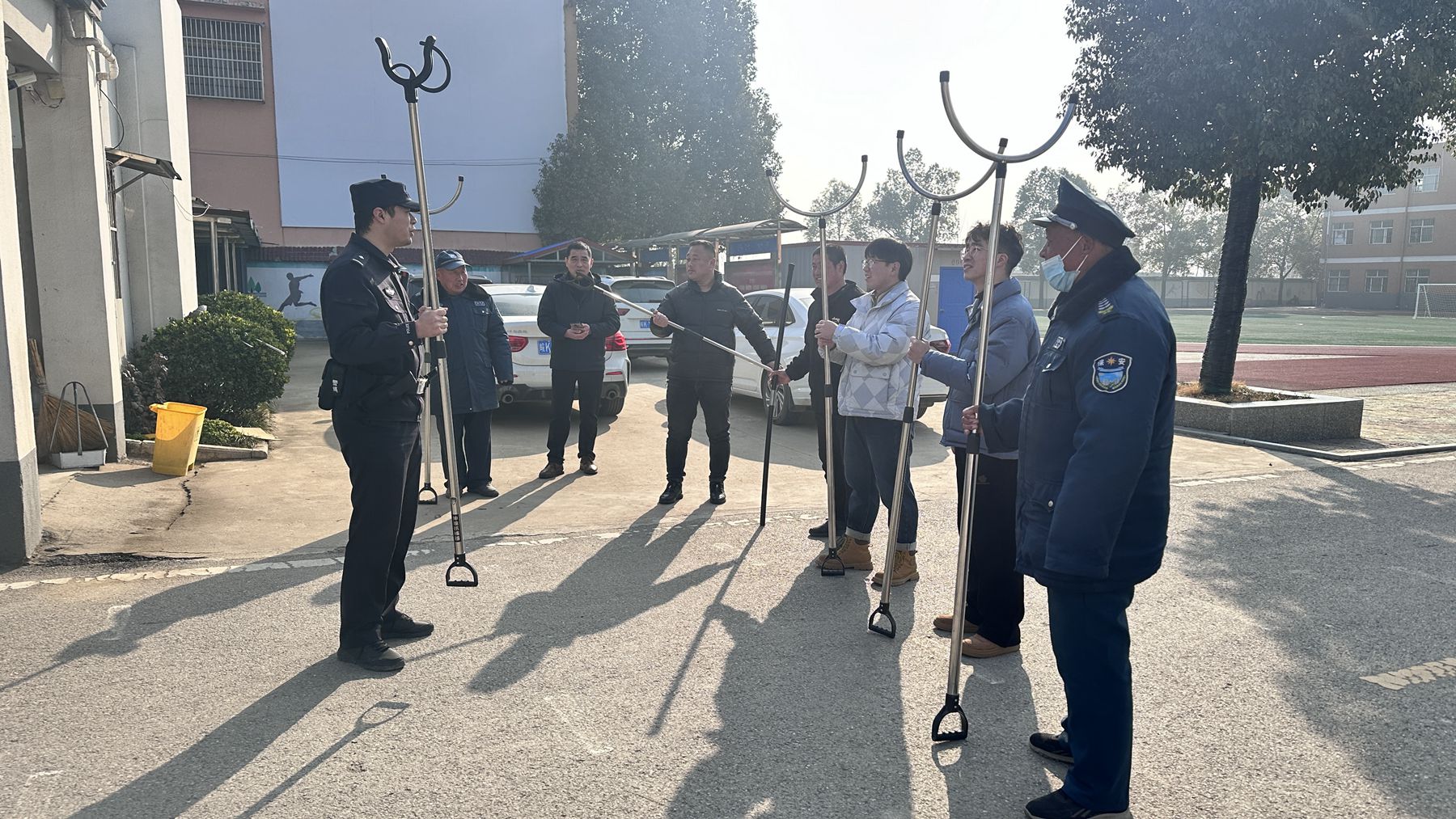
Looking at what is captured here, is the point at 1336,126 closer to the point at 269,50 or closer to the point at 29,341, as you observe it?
the point at 29,341

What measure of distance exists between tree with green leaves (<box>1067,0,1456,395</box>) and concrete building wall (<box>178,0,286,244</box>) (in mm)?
28441

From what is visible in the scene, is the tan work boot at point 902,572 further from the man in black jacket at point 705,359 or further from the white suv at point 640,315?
the white suv at point 640,315

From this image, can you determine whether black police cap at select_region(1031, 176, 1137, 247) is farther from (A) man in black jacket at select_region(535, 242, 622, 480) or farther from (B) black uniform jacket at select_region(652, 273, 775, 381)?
(A) man in black jacket at select_region(535, 242, 622, 480)

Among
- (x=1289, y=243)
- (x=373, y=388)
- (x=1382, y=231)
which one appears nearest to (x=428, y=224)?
(x=373, y=388)

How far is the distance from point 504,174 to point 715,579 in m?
33.4

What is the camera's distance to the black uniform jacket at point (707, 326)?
7578 millimetres

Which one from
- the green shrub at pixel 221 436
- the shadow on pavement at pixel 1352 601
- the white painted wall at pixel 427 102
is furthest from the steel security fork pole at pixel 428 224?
the white painted wall at pixel 427 102

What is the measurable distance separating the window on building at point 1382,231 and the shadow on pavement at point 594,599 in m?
80.2

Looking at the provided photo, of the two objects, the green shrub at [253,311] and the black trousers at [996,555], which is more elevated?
the green shrub at [253,311]

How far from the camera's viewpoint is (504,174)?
36.7m

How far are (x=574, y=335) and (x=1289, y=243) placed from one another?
3279 inches

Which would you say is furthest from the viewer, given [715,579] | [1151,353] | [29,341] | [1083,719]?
[29,341]

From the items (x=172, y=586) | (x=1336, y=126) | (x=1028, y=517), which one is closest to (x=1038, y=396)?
(x=1028, y=517)

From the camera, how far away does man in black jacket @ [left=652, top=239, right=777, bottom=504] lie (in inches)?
298
